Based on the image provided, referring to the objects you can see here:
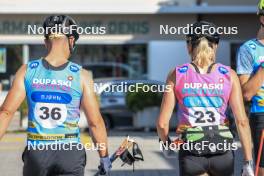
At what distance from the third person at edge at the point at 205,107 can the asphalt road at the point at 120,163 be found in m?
5.59

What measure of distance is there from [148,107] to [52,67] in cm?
1519

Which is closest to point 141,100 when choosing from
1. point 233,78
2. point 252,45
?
point 252,45

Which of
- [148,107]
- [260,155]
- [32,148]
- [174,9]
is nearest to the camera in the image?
[32,148]

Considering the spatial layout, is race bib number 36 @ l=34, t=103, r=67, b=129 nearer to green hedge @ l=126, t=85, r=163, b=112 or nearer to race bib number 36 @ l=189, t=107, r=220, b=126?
race bib number 36 @ l=189, t=107, r=220, b=126

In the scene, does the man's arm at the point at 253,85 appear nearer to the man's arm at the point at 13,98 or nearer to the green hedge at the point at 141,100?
the man's arm at the point at 13,98

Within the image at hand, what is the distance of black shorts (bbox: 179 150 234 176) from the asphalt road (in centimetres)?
566

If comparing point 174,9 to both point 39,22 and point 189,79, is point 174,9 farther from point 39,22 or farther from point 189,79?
point 189,79

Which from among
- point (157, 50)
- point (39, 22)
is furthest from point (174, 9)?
point (39, 22)

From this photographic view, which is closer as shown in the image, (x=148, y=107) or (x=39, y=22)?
(x=148, y=107)

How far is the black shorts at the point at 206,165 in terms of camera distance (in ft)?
16.7

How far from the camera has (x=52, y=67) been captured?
16.8ft

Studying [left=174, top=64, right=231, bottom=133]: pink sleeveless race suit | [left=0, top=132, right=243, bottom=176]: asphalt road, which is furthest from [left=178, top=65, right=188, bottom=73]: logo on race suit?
Result: [left=0, top=132, right=243, bottom=176]: asphalt road

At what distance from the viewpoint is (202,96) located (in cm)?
520

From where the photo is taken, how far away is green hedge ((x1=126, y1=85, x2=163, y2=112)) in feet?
66.0
